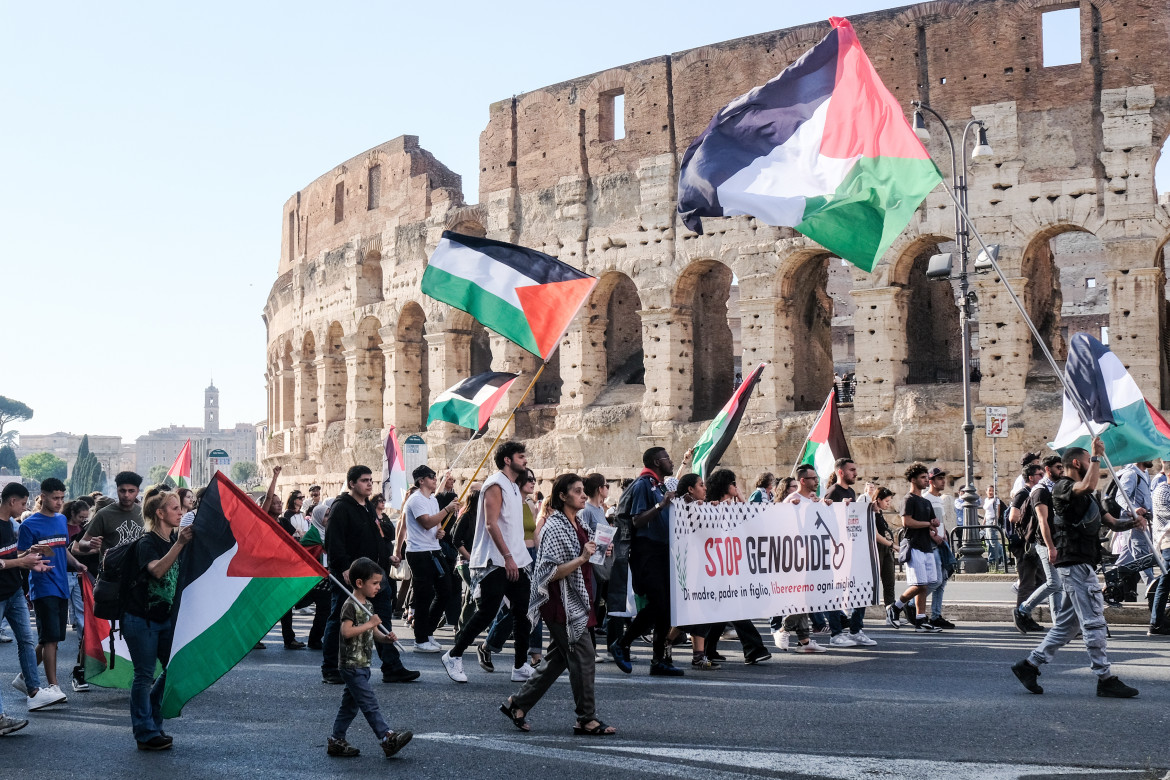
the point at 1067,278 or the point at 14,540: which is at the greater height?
the point at 1067,278

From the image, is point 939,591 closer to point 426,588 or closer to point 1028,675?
point 1028,675

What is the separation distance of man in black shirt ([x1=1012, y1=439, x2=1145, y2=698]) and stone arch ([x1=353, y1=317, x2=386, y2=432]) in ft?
83.8

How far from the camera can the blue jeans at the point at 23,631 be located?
26.8 ft

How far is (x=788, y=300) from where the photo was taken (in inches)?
938

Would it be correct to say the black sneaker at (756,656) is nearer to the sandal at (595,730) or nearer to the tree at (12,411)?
the sandal at (595,730)

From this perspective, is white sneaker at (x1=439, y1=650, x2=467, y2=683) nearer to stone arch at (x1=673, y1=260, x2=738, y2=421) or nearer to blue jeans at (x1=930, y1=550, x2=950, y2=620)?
blue jeans at (x1=930, y1=550, x2=950, y2=620)

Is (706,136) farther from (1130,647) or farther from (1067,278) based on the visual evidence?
(1067,278)

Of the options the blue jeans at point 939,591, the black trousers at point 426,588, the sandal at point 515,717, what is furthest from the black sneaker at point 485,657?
the blue jeans at point 939,591

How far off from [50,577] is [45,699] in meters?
0.81

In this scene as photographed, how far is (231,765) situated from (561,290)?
6793 mm

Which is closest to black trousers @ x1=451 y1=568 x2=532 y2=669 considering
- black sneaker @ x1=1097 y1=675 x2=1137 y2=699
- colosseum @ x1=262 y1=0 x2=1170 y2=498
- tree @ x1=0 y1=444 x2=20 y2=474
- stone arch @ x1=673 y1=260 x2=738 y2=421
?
black sneaker @ x1=1097 y1=675 x2=1137 y2=699

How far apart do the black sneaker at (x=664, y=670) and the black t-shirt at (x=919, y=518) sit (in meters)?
3.51

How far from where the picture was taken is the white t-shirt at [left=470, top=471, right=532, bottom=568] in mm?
8828

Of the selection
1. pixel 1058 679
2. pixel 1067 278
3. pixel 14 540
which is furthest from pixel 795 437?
pixel 1067 278
